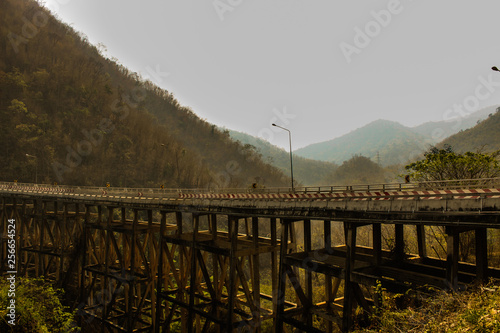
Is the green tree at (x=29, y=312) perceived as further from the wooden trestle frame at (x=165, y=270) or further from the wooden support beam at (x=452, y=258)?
the wooden support beam at (x=452, y=258)

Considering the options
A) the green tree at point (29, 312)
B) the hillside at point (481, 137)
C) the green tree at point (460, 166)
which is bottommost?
the green tree at point (29, 312)

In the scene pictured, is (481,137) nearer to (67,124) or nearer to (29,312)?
(67,124)

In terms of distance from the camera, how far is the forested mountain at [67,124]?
5191 centimetres

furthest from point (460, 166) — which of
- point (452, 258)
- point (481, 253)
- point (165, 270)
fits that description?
point (165, 270)

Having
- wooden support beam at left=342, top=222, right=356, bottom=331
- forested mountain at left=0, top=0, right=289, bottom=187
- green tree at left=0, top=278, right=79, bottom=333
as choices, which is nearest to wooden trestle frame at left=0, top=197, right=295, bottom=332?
wooden support beam at left=342, top=222, right=356, bottom=331

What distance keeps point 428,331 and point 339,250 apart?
8.57 meters

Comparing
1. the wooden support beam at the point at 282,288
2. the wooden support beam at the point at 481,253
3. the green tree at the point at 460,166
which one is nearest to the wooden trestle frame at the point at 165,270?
the wooden support beam at the point at 282,288

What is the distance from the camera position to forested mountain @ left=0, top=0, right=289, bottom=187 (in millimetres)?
51906

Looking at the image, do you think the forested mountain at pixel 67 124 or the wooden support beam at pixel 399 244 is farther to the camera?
the forested mountain at pixel 67 124

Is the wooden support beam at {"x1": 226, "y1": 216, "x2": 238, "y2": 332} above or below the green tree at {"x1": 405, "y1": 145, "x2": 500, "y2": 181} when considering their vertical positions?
below

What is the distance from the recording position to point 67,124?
6022 centimetres

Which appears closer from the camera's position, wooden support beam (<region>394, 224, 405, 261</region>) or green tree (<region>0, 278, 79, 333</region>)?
wooden support beam (<region>394, 224, 405, 261</region>)

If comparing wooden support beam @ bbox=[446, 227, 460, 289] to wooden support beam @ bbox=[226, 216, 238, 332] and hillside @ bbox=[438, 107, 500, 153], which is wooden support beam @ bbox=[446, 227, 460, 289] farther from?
hillside @ bbox=[438, 107, 500, 153]

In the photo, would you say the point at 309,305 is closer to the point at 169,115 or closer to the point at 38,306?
the point at 38,306
